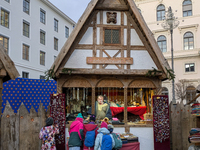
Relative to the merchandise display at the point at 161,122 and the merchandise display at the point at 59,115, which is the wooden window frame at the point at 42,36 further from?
the merchandise display at the point at 161,122

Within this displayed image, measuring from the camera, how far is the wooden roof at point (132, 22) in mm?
8789

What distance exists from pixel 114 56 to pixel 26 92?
5.34 m

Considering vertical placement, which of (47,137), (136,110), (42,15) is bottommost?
(47,137)

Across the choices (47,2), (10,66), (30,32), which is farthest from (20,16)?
(10,66)

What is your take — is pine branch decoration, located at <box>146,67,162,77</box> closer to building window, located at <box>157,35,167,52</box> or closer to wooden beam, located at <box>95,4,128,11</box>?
wooden beam, located at <box>95,4,128,11</box>

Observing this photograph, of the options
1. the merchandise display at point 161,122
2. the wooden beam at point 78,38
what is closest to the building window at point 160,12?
the wooden beam at point 78,38

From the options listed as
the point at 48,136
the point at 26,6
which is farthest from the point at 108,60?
the point at 26,6

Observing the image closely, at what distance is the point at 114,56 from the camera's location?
30.8 feet

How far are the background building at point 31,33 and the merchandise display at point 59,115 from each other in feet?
46.7

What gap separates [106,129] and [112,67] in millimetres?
3463

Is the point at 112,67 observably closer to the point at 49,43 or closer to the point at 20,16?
the point at 20,16

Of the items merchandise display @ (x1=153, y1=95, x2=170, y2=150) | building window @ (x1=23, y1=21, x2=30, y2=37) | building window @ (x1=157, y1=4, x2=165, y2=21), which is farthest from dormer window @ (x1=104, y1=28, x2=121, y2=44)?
building window @ (x1=157, y1=4, x2=165, y2=21)

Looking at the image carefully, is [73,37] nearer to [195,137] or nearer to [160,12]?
[195,137]

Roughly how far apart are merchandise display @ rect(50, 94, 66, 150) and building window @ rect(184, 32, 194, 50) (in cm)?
2412
